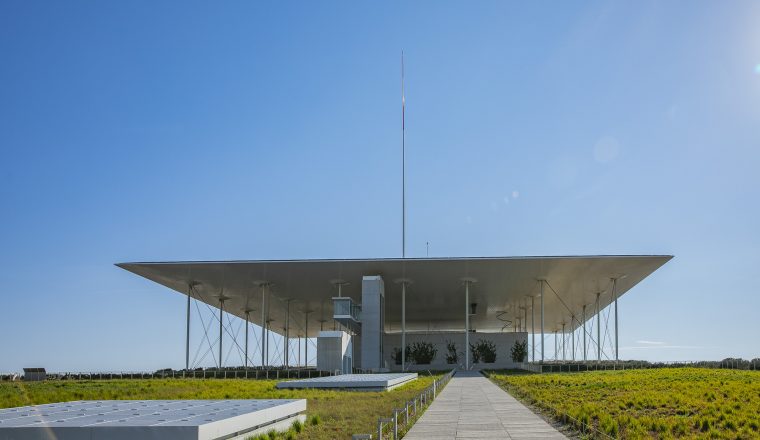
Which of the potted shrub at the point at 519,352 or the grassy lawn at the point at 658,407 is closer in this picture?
the grassy lawn at the point at 658,407

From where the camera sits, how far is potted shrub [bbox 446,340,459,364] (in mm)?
69188

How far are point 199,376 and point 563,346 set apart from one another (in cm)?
5073

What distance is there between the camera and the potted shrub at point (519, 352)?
67.9 m

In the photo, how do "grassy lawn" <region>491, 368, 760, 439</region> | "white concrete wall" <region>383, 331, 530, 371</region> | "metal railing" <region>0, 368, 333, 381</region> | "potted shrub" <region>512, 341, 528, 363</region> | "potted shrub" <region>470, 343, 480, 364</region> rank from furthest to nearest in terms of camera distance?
"white concrete wall" <region>383, 331, 530, 371</region>
"potted shrub" <region>470, 343, 480, 364</region>
"potted shrub" <region>512, 341, 528, 363</region>
"metal railing" <region>0, 368, 333, 381</region>
"grassy lawn" <region>491, 368, 760, 439</region>

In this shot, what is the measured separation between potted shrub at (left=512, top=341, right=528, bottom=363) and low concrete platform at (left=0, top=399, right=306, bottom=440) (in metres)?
53.4

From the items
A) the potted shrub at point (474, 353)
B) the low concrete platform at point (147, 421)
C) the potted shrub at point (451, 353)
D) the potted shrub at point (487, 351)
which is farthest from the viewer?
the potted shrub at point (451, 353)

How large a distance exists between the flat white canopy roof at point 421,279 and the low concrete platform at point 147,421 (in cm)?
2991

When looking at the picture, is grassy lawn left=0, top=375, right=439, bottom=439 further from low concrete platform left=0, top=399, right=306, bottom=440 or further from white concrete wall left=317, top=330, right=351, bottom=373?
white concrete wall left=317, top=330, right=351, bottom=373

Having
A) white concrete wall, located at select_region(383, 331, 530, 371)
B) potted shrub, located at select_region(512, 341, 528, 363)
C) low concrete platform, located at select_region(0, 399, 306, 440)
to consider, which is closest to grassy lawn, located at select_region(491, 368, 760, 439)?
low concrete platform, located at select_region(0, 399, 306, 440)

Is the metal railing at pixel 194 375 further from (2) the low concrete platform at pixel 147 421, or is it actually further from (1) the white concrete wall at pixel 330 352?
(2) the low concrete platform at pixel 147 421

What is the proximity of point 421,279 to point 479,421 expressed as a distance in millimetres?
36195

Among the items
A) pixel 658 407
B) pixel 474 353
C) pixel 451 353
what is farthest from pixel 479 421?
pixel 451 353

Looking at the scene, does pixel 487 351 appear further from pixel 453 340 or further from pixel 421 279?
pixel 421 279

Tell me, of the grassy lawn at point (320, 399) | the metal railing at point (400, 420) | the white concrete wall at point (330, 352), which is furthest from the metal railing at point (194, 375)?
the metal railing at point (400, 420)
